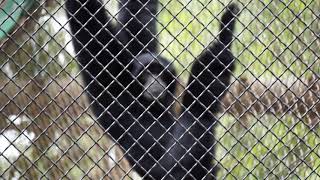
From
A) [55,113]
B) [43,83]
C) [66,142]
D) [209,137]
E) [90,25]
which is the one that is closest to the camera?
[90,25]

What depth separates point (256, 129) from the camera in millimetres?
1578

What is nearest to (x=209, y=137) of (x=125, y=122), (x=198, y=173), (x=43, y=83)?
(x=198, y=173)

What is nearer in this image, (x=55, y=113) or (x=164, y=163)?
(x=164, y=163)

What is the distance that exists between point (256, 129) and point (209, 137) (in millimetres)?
224

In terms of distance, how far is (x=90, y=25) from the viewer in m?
1.29

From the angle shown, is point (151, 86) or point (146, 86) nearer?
point (146, 86)

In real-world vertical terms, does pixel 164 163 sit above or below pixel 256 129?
below

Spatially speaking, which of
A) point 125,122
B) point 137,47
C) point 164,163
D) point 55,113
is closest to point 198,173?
point 164,163

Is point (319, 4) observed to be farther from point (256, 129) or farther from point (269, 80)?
point (256, 129)

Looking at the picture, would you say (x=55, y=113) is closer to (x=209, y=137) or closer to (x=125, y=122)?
(x=125, y=122)

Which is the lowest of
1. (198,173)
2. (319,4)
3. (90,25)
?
(198,173)

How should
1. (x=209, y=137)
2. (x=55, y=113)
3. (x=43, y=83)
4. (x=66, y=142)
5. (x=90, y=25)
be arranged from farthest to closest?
(x=66, y=142)
(x=55, y=113)
(x=43, y=83)
(x=209, y=137)
(x=90, y=25)

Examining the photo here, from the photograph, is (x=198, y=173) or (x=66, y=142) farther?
(x=66, y=142)

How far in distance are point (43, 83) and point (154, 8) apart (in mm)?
332
